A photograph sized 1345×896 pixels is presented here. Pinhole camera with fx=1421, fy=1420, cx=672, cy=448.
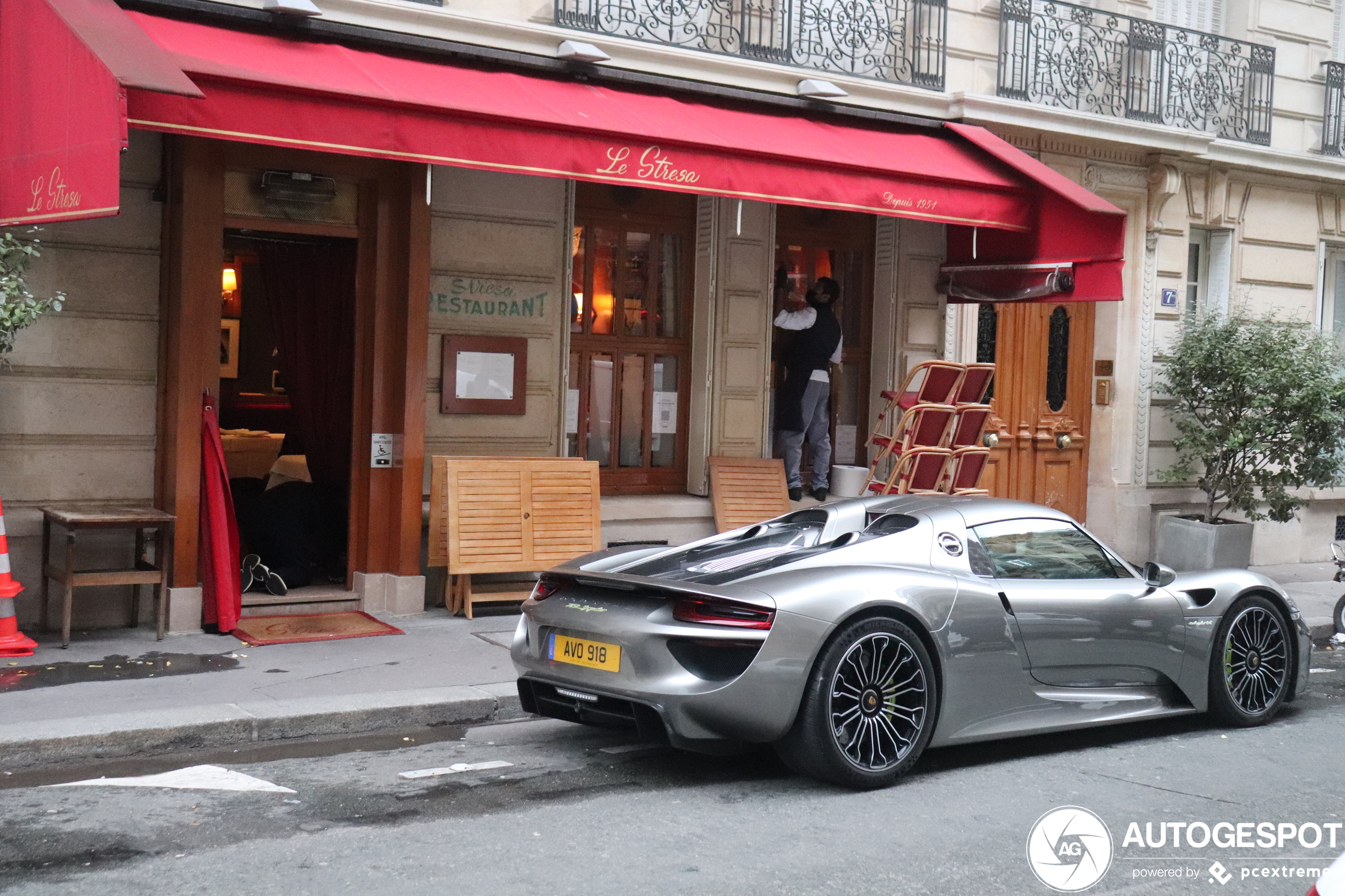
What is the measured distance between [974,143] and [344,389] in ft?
18.8

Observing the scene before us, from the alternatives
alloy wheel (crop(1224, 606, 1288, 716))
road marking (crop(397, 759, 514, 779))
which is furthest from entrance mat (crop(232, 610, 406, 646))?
alloy wheel (crop(1224, 606, 1288, 716))

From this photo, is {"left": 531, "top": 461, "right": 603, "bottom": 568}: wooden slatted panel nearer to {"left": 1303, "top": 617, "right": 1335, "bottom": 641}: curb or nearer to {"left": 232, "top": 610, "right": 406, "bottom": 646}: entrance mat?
{"left": 232, "top": 610, "right": 406, "bottom": 646}: entrance mat

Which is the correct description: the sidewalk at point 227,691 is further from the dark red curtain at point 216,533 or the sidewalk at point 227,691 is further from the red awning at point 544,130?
the red awning at point 544,130

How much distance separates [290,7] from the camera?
9.12m

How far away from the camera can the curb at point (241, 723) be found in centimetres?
637

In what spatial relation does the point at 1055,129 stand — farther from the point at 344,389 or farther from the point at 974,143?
the point at 344,389

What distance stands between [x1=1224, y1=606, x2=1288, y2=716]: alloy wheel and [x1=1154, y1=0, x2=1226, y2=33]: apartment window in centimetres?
→ 913

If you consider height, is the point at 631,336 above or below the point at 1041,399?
above

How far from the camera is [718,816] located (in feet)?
18.5

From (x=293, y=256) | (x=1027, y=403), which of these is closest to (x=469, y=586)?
(x=293, y=256)

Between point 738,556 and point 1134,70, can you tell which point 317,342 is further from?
point 1134,70

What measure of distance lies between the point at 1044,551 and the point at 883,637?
136 cm

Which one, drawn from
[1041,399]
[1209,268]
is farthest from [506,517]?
[1209,268]

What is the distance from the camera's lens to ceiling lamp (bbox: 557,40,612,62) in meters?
10.3
